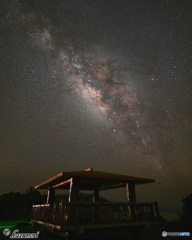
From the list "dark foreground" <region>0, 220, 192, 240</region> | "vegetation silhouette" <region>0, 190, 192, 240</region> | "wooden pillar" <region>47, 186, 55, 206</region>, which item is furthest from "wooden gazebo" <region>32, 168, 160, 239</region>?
"vegetation silhouette" <region>0, 190, 192, 240</region>

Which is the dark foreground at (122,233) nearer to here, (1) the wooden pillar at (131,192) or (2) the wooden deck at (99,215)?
(2) the wooden deck at (99,215)

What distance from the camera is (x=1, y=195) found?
814 inches

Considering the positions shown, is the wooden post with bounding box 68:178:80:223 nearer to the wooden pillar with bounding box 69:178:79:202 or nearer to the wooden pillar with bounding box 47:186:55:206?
the wooden pillar with bounding box 69:178:79:202

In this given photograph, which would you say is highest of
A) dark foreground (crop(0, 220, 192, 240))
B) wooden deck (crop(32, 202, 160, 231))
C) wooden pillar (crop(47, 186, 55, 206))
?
wooden pillar (crop(47, 186, 55, 206))

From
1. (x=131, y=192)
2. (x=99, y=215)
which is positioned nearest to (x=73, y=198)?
(x=99, y=215)

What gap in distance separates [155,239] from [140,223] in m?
3.87

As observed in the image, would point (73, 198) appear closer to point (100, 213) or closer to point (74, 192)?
point (74, 192)

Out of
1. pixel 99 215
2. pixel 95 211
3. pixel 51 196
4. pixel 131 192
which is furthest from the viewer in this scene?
pixel 51 196

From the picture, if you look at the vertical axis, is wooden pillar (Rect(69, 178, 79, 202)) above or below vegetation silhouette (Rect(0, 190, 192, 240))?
above

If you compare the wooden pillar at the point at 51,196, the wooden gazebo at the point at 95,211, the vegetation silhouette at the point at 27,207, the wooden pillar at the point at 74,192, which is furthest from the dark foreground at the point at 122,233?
the wooden pillar at the point at 74,192

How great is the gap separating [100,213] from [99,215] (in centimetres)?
20

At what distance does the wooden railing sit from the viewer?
7941mm

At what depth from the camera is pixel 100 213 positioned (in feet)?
28.9

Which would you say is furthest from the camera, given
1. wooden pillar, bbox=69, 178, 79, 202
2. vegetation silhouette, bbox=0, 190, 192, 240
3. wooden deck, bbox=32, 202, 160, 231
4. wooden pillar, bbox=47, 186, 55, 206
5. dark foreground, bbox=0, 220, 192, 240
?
vegetation silhouette, bbox=0, 190, 192, 240
